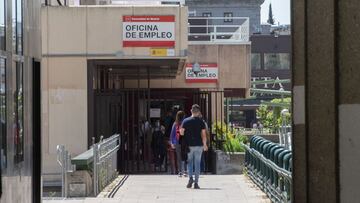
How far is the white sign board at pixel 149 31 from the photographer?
19.5m

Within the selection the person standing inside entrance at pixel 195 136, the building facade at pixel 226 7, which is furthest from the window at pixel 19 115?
the building facade at pixel 226 7

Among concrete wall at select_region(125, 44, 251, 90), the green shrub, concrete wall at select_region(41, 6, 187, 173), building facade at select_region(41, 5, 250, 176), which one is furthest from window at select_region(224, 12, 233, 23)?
concrete wall at select_region(41, 6, 187, 173)

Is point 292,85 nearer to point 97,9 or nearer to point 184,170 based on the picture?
point 184,170

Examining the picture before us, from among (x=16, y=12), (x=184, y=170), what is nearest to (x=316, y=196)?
(x=16, y=12)

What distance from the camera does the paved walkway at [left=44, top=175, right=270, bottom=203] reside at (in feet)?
42.4

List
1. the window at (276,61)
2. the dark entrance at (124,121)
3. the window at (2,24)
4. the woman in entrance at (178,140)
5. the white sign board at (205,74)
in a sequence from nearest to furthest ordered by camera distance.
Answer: the window at (2,24) → the woman in entrance at (178,140) → the dark entrance at (124,121) → the white sign board at (205,74) → the window at (276,61)

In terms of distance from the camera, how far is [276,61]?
84188 mm

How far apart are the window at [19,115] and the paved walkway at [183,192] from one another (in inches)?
288

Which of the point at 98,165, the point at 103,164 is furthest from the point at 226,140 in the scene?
the point at 98,165

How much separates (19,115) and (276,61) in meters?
Answer: 80.2

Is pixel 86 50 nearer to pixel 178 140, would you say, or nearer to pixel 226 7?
pixel 178 140

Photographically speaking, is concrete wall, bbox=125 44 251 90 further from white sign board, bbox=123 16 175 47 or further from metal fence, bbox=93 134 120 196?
metal fence, bbox=93 134 120 196

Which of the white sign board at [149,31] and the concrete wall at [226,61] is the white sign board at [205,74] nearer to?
the concrete wall at [226,61]

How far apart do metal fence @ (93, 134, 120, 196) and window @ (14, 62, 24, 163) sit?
8.29 m
